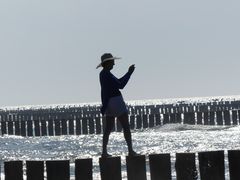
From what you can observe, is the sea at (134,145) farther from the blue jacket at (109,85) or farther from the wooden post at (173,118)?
the blue jacket at (109,85)

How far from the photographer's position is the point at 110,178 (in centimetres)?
980

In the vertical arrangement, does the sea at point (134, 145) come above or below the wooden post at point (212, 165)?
below

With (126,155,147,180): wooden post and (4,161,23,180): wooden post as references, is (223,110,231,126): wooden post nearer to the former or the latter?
(126,155,147,180): wooden post

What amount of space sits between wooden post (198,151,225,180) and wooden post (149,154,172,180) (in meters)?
0.39

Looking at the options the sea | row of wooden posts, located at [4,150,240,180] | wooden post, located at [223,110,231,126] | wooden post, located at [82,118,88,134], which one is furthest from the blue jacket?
wooden post, located at [223,110,231,126]

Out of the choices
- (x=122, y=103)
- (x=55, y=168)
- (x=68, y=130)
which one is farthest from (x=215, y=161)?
(x=68, y=130)

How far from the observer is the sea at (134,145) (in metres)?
29.0

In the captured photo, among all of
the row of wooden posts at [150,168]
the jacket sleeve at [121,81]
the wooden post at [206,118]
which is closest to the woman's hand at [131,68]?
the jacket sleeve at [121,81]

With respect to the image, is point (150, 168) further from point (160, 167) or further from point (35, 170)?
point (35, 170)

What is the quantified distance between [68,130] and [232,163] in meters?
39.3

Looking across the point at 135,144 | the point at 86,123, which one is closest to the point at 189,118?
the point at 86,123

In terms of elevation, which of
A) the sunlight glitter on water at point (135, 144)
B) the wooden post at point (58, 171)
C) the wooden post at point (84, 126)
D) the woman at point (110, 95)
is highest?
the woman at point (110, 95)

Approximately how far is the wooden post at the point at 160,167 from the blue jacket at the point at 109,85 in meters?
2.56

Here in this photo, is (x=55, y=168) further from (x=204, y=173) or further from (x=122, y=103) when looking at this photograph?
(x=122, y=103)
